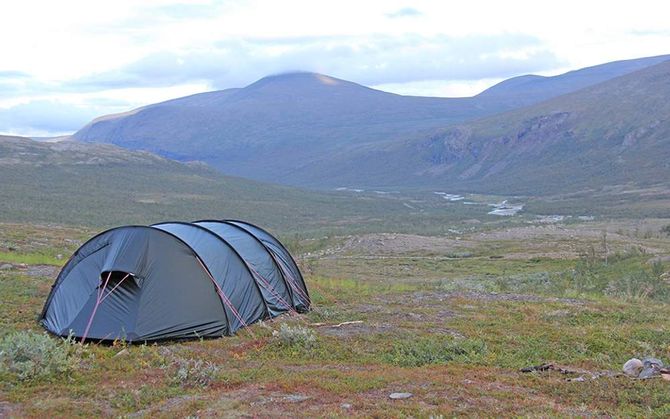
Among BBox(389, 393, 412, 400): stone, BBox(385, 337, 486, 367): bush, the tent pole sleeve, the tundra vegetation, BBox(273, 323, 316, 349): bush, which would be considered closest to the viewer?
the tundra vegetation

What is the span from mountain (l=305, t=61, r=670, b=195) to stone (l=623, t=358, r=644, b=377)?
10079 centimetres

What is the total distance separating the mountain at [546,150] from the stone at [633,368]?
101 metres

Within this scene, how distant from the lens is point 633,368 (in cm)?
936

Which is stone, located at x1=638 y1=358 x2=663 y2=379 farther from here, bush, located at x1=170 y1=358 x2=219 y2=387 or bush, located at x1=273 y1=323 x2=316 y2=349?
bush, located at x1=170 y1=358 x2=219 y2=387

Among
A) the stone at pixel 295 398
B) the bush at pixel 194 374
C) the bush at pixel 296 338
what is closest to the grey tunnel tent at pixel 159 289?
the bush at pixel 296 338

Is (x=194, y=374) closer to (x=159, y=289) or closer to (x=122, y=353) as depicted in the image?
(x=122, y=353)

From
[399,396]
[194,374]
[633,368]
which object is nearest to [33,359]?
[194,374]

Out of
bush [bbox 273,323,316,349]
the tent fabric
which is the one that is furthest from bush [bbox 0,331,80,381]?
Answer: the tent fabric

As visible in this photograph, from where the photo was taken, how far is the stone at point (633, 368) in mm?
9284

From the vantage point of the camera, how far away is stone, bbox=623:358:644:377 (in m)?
9.28

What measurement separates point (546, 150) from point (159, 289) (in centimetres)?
14671

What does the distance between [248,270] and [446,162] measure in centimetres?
16031

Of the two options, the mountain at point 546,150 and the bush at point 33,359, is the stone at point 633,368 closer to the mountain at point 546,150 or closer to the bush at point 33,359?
the bush at point 33,359

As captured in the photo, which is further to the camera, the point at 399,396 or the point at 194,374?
the point at 194,374
